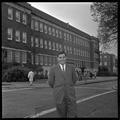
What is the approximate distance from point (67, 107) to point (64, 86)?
1.26ft

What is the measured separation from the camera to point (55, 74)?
16.0 ft

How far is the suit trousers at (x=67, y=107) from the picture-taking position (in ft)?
15.8

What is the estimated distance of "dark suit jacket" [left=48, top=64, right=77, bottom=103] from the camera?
4.77 metres

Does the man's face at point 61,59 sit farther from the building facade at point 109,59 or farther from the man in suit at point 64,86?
the building facade at point 109,59

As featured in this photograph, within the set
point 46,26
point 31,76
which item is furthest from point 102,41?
point 46,26

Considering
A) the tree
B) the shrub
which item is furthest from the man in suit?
the shrub

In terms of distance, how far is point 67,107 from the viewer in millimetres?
4863

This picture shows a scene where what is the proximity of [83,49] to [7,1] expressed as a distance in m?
1.97

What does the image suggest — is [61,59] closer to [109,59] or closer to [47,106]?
[47,106]

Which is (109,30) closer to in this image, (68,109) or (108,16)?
(108,16)

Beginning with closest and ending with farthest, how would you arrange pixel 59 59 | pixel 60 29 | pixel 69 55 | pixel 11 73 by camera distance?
pixel 59 59 → pixel 69 55 → pixel 60 29 → pixel 11 73

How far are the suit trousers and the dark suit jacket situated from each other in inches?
2.4

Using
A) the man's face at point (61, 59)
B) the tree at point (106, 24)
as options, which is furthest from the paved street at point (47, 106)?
the tree at point (106, 24)

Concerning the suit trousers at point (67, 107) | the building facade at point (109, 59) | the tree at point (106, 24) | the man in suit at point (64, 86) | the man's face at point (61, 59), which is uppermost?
the tree at point (106, 24)
